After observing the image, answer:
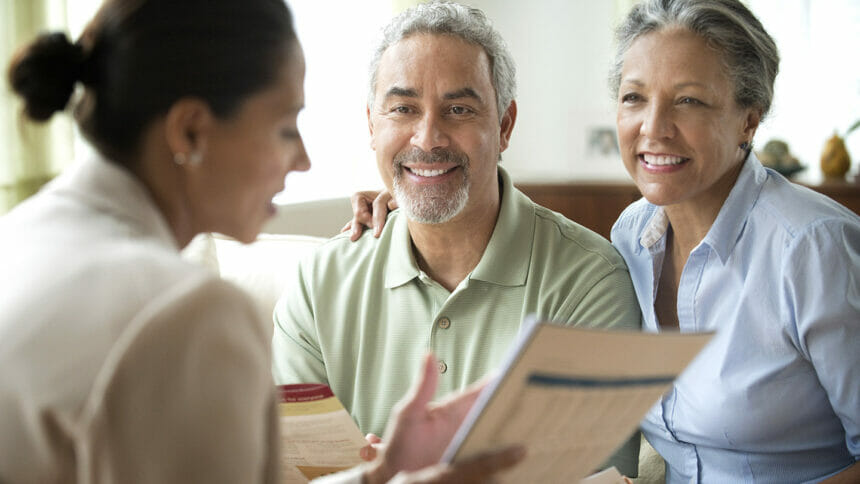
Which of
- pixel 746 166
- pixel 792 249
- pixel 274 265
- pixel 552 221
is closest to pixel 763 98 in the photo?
pixel 746 166

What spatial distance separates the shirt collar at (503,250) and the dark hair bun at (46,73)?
945mm

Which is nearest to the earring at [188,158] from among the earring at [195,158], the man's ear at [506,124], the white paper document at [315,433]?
the earring at [195,158]

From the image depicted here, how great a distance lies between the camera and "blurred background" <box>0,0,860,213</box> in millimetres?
→ 4320

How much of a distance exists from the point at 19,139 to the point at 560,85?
11.6ft

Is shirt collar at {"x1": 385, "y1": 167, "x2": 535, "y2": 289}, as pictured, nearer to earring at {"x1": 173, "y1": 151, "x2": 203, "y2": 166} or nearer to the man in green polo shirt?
the man in green polo shirt

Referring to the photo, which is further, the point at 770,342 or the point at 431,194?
the point at 431,194

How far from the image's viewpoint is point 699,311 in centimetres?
164

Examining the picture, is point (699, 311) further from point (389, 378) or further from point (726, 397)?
point (389, 378)

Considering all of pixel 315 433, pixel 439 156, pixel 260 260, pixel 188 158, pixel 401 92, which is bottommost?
pixel 260 260

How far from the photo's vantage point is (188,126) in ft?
3.04

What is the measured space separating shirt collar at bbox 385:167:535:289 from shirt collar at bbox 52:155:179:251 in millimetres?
920

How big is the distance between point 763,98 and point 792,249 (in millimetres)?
366

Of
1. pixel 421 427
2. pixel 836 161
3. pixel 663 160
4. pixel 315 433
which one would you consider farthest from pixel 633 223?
pixel 836 161

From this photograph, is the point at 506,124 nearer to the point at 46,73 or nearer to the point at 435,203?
the point at 435,203
